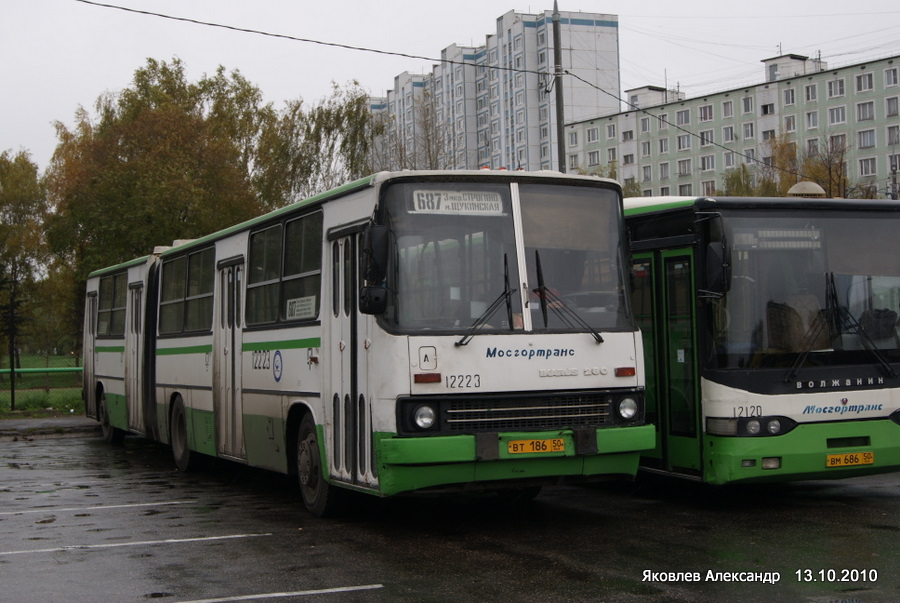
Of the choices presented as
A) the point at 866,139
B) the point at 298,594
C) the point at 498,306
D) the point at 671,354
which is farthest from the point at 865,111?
the point at 298,594

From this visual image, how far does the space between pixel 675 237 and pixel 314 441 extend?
3.90 meters

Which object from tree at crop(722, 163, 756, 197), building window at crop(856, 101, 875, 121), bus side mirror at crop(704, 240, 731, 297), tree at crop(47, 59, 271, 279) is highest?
building window at crop(856, 101, 875, 121)

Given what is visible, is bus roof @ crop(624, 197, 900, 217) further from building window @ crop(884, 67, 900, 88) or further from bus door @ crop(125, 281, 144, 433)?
building window @ crop(884, 67, 900, 88)

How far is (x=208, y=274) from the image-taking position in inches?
595

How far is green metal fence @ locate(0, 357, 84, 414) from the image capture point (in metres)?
30.9

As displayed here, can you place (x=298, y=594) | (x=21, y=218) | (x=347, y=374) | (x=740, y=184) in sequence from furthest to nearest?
(x=21, y=218), (x=740, y=184), (x=347, y=374), (x=298, y=594)

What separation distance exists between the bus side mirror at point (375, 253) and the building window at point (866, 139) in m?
82.5

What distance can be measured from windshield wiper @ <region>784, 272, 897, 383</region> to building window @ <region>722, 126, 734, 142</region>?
279 feet

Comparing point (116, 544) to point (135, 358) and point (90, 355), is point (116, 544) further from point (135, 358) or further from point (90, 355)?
point (90, 355)

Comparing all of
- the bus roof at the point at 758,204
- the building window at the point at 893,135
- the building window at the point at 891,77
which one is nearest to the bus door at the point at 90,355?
the bus roof at the point at 758,204

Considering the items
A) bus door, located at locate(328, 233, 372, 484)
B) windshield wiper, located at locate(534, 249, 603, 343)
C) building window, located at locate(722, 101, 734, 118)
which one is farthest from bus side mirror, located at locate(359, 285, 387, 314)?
building window, located at locate(722, 101, 734, 118)

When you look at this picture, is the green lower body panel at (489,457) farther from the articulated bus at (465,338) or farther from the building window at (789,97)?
the building window at (789,97)

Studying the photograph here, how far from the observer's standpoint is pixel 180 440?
16.3 meters

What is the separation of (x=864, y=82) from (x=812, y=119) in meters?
5.16
